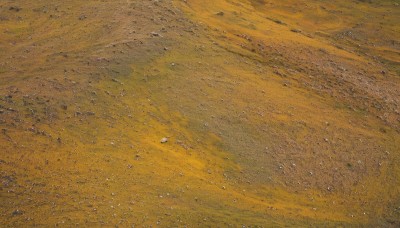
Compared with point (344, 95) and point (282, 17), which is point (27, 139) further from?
point (282, 17)

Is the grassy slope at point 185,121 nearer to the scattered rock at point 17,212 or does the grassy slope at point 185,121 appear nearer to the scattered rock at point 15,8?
the scattered rock at point 17,212

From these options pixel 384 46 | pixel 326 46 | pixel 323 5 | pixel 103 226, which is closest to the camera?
pixel 103 226

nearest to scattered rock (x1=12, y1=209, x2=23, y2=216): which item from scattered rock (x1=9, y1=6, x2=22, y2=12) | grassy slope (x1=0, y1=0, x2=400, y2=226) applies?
grassy slope (x1=0, y1=0, x2=400, y2=226)

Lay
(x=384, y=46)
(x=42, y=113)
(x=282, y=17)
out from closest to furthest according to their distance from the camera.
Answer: (x=42, y=113), (x=384, y=46), (x=282, y=17)

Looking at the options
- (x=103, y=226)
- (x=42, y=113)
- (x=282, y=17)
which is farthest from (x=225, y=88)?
(x=282, y=17)

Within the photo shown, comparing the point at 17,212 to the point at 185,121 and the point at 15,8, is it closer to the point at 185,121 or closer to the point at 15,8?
the point at 185,121

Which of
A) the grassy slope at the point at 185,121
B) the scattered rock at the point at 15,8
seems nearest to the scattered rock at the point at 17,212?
the grassy slope at the point at 185,121

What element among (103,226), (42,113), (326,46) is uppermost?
(326,46)

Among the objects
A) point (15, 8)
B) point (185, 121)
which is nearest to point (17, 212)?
point (185, 121)
